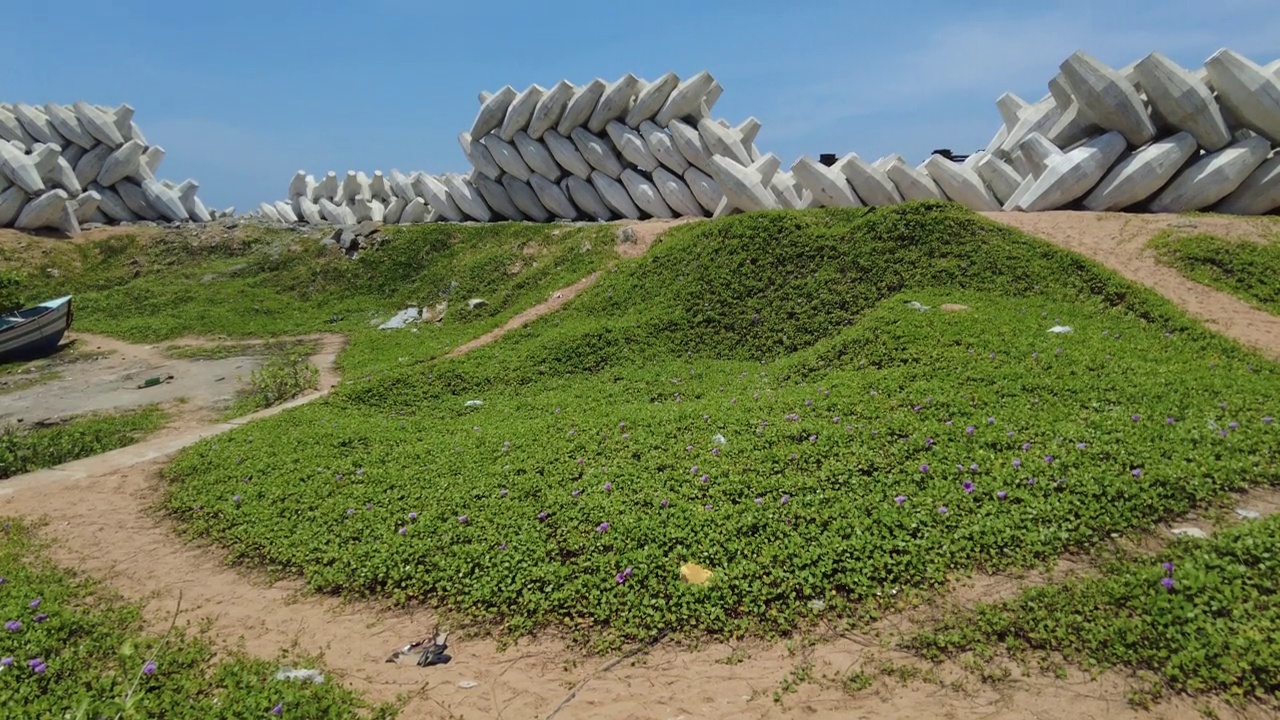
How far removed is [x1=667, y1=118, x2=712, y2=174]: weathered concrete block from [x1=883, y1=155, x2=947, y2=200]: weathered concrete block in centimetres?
382

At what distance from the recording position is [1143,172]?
35.5 ft

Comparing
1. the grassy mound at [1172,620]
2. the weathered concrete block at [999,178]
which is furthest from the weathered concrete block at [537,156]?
the grassy mound at [1172,620]

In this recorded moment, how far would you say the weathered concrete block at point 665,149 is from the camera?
15781mm

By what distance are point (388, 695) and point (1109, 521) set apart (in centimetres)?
408

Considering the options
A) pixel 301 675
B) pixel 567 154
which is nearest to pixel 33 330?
pixel 567 154

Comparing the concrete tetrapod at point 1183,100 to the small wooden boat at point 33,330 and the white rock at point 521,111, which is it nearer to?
the white rock at point 521,111

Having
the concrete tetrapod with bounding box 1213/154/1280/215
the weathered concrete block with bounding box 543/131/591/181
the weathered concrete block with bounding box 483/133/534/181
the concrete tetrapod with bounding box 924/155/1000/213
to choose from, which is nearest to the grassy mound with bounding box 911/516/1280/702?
the concrete tetrapod with bounding box 1213/154/1280/215

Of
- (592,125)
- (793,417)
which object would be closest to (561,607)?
(793,417)

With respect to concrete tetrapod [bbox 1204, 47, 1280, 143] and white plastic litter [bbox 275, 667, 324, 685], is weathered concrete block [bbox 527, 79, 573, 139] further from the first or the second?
white plastic litter [bbox 275, 667, 324, 685]

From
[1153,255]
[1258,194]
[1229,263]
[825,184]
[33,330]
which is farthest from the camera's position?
[33,330]

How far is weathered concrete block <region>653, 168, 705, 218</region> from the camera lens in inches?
618

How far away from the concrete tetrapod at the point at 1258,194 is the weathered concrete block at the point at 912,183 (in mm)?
4043

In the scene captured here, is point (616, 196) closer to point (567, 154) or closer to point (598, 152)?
point (598, 152)

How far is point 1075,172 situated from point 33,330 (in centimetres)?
1903
